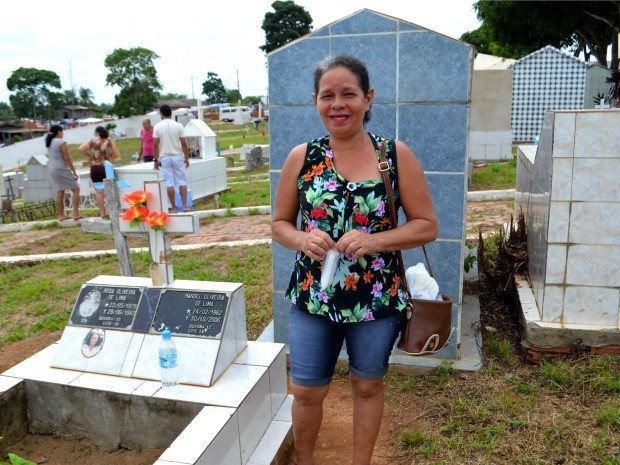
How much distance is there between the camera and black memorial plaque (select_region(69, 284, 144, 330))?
128 inches

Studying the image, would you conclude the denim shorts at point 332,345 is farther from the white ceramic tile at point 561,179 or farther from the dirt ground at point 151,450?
the white ceramic tile at point 561,179

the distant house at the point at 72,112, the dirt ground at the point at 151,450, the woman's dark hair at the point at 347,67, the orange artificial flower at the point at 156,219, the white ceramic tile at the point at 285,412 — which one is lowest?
the dirt ground at the point at 151,450

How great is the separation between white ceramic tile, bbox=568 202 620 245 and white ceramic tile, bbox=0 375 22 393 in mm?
3350

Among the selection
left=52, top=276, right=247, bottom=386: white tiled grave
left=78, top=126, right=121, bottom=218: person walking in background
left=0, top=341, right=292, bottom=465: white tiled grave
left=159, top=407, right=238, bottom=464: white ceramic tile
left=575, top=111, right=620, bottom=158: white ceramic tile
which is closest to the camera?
left=159, top=407, right=238, bottom=464: white ceramic tile

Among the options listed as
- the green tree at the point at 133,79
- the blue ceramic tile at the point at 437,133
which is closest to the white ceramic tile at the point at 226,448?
the blue ceramic tile at the point at 437,133

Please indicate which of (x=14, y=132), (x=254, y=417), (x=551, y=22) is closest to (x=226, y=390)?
(x=254, y=417)

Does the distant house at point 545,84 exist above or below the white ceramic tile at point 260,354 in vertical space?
above

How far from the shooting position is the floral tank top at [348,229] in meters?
2.20

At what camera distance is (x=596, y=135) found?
343 cm

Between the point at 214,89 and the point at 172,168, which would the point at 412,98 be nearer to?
the point at 172,168

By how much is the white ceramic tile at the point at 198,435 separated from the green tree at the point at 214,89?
3331 inches

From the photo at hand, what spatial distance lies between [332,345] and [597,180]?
2157 mm

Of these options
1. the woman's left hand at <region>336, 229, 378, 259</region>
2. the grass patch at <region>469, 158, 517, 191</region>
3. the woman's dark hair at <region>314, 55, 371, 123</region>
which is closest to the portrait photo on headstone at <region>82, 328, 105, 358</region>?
the woman's left hand at <region>336, 229, 378, 259</region>

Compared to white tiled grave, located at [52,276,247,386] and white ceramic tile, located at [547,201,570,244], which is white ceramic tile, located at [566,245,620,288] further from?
white tiled grave, located at [52,276,247,386]
